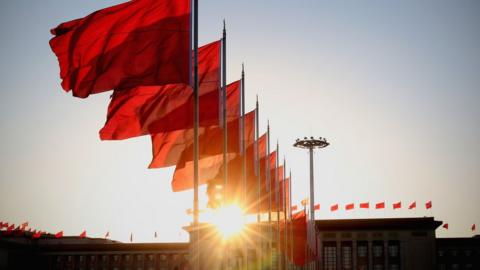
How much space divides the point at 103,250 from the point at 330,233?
37606 millimetres

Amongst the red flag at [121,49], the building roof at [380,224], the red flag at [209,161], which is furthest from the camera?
the building roof at [380,224]

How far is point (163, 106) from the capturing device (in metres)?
20.4

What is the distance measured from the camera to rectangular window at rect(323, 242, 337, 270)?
101 m

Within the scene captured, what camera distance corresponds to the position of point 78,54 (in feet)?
Result: 58.0

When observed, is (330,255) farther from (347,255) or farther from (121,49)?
(121,49)

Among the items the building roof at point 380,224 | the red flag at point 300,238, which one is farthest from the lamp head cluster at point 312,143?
the red flag at point 300,238

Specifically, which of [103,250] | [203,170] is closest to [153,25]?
[203,170]

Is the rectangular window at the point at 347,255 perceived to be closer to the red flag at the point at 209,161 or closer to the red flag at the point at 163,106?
the red flag at the point at 209,161

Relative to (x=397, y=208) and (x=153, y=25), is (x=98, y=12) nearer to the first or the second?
(x=153, y=25)

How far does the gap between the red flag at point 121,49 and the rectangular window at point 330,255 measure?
86.2m

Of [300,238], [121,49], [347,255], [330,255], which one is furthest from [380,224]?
[121,49]

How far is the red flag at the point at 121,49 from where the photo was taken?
17609mm

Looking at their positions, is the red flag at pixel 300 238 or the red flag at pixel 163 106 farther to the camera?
the red flag at pixel 300 238

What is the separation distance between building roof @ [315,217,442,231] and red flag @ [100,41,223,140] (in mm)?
78882
